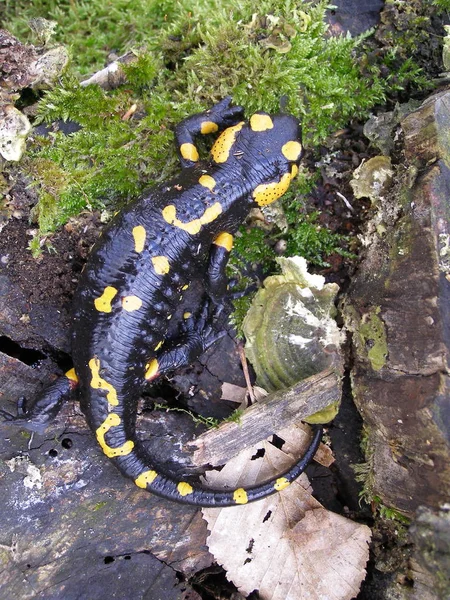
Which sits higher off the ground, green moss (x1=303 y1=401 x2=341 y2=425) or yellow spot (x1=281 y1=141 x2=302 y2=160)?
yellow spot (x1=281 y1=141 x2=302 y2=160)

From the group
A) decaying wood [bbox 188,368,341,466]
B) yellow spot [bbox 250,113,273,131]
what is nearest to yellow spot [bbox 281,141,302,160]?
yellow spot [bbox 250,113,273,131]

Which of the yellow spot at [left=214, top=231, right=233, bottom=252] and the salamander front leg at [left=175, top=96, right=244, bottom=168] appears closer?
the salamander front leg at [left=175, top=96, right=244, bottom=168]

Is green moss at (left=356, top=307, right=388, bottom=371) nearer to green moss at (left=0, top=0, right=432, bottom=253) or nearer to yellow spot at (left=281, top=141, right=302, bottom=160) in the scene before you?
green moss at (left=0, top=0, right=432, bottom=253)

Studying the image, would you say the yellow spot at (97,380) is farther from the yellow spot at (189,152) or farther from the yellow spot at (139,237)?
the yellow spot at (189,152)

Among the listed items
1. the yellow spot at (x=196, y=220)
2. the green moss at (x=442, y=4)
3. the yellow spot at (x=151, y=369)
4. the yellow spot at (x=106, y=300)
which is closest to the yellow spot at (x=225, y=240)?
Answer: the yellow spot at (x=196, y=220)

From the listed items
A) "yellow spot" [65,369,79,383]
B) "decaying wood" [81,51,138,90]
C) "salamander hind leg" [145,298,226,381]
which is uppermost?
"decaying wood" [81,51,138,90]

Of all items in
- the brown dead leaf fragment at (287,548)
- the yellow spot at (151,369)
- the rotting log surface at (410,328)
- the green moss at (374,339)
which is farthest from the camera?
the yellow spot at (151,369)
